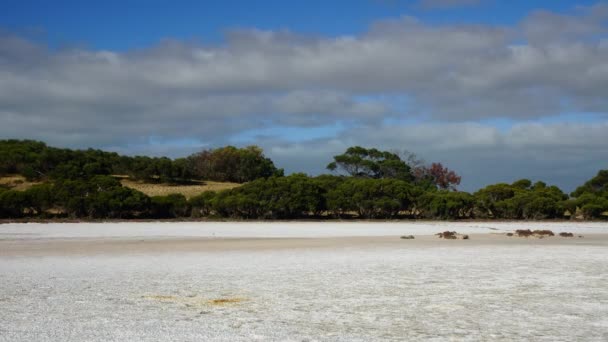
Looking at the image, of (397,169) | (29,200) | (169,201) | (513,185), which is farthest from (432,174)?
(29,200)

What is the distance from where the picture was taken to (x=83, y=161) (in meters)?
76.8

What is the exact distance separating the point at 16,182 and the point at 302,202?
33797mm

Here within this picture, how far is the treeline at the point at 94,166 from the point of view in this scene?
242 feet

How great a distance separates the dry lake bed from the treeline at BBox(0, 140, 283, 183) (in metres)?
51.4

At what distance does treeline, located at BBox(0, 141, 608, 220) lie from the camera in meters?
55.3

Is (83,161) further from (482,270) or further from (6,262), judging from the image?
(482,270)

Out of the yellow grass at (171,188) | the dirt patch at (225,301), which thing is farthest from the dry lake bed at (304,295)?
the yellow grass at (171,188)

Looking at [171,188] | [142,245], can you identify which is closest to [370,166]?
[171,188]

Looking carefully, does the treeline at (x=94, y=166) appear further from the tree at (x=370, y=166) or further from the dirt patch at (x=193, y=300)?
the dirt patch at (x=193, y=300)

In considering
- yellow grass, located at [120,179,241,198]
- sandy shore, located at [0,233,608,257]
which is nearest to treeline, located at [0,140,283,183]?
yellow grass, located at [120,179,241,198]

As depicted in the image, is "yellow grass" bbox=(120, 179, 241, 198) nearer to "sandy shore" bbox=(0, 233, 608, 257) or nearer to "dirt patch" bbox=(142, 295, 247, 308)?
"sandy shore" bbox=(0, 233, 608, 257)

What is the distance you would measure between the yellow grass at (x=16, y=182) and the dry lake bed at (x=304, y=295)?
49.2 meters

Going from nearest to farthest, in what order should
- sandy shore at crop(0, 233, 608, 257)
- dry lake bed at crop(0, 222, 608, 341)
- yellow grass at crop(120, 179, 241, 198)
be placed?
1. dry lake bed at crop(0, 222, 608, 341)
2. sandy shore at crop(0, 233, 608, 257)
3. yellow grass at crop(120, 179, 241, 198)

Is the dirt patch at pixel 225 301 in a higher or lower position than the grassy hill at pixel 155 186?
lower
